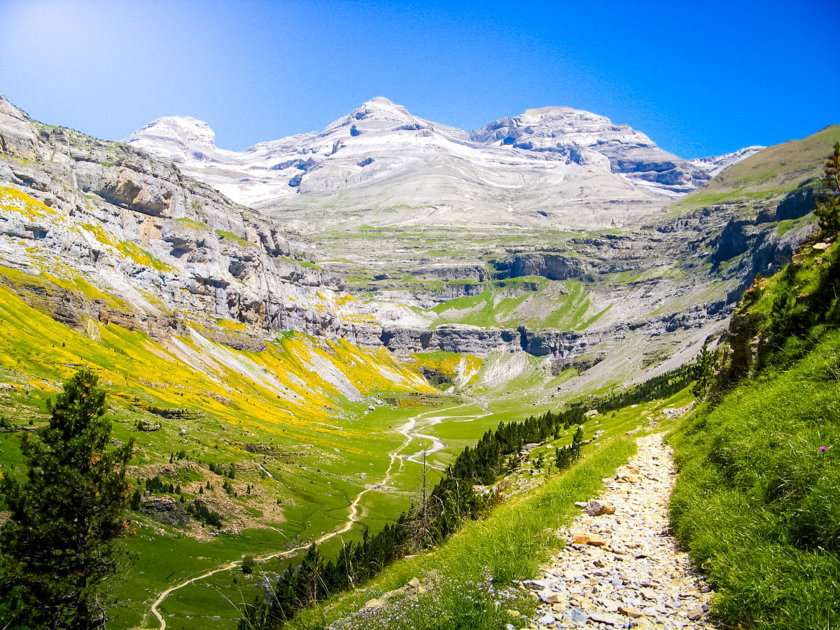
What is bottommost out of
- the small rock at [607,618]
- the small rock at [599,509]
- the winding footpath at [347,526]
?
the winding footpath at [347,526]

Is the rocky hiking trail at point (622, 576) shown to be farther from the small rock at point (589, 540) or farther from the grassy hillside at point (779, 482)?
the grassy hillside at point (779, 482)

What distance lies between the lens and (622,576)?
968cm

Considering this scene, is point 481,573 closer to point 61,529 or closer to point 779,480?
point 779,480

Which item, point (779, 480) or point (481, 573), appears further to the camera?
point (481, 573)

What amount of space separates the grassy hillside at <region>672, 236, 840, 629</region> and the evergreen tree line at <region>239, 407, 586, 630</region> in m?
7.40

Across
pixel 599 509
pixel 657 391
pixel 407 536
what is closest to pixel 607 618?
pixel 599 509

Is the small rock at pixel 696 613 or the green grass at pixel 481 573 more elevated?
the small rock at pixel 696 613

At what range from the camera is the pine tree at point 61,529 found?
A: 28.0m

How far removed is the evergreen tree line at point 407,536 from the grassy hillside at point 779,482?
740cm

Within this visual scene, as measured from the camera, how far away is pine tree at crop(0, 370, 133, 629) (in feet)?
91.8

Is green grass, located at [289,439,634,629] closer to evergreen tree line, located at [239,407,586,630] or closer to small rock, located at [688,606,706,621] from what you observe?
evergreen tree line, located at [239,407,586,630]

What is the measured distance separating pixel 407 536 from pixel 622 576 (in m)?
20.8

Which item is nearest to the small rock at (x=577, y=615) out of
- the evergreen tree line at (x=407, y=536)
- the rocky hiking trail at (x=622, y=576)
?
the rocky hiking trail at (x=622, y=576)

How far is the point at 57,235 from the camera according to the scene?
163 m
